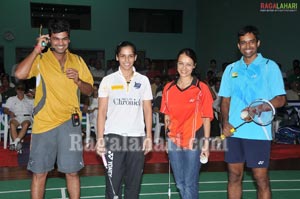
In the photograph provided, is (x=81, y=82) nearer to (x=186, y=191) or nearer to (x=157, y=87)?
(x=186, y=191)

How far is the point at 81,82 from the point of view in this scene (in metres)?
3.96

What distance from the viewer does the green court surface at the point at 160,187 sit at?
561 cm

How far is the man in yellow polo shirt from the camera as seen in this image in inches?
155

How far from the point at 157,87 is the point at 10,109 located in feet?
A: 14.1

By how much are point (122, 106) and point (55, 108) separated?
0.66 m

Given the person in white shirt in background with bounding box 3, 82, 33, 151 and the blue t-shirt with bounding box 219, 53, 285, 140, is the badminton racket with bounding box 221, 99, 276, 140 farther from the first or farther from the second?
the person in white shirt in background with bounding box 3, 82, 33, 151

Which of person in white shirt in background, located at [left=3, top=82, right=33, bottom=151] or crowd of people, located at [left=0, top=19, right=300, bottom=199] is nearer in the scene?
crowd of people, located at [left=0, top=19, right=300, bottom=199]

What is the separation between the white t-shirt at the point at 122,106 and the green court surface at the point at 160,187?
1916mm

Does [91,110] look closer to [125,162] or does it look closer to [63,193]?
[63,193]

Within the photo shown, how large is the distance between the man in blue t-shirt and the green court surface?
1.63 m

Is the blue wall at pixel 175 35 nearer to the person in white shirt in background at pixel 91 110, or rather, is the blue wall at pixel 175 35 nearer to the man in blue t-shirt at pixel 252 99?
the person in white shirt in background at pixel 91 110

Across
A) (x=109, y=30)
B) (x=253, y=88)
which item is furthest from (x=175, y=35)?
(x=253, y=88)

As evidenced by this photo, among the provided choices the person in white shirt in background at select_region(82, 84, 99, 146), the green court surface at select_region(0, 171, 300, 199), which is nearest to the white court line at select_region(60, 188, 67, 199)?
the green court surface at select_region(0, 171, 300, 199)

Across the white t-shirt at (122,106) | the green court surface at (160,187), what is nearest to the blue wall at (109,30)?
the green court surface at (160,187)
